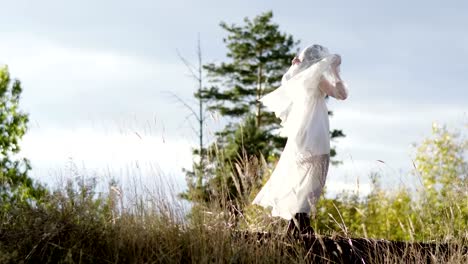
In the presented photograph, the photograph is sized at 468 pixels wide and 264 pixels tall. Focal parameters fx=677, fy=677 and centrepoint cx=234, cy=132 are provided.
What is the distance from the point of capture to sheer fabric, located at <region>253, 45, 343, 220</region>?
19.9 ft

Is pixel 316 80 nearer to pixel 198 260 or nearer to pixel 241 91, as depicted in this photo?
pixel 198 260

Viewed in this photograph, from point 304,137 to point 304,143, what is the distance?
56 mm

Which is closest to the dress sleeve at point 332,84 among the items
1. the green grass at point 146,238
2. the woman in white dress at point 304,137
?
the woman in white dress at point 304,137

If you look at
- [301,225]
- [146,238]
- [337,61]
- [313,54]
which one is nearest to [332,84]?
[337,61]

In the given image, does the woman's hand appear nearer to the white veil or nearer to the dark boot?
the white veil

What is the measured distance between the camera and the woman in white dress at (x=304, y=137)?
19.9ft

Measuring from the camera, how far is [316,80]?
20.8 feet

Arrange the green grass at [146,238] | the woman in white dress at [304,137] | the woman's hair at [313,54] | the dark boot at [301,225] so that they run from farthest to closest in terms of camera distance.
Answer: the woman's hair at [313,54]
the woman in white dress at [304,137]
the dark boot at [301,225]
the green grass at [146,238]

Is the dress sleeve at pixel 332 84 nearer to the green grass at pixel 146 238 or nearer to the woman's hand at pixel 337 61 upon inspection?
the woman's hand at pixel 337 61

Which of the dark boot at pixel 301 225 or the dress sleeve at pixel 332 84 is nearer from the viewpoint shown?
the dark boot at pixel 301 225

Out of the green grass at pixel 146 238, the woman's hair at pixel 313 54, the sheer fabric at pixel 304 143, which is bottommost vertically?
the green grass at pixel 146 238

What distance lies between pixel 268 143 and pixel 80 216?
59.1 feet

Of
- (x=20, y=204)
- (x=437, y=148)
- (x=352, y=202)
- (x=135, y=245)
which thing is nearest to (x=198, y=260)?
(x=135, y=245)

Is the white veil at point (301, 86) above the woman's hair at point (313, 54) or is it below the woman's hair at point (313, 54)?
below
